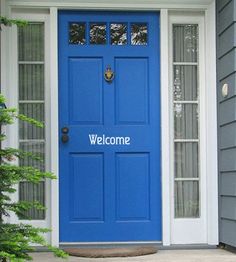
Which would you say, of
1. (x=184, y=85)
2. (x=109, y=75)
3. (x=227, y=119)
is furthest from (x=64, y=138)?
(x=227, y=119)

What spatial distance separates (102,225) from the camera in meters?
4.87

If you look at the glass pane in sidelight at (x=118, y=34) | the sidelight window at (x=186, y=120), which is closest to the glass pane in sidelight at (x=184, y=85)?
the sidelight window at (x=186, y=120)

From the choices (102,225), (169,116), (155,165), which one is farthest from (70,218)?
(169,116)

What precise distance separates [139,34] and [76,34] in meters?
0.53

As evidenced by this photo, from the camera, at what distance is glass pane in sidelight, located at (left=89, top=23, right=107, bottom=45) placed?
16.3ft

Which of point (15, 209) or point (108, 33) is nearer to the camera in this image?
point (15, 209)

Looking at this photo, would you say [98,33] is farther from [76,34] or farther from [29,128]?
[29,128]

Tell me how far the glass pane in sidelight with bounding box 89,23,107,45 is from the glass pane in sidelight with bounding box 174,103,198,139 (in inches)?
32.8

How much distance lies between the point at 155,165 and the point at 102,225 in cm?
66

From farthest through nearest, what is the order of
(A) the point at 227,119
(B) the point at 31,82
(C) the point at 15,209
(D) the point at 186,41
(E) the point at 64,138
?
(D) the point at 186,41
(B) the point at 31,82
(E) the point at 64,138
(A) the point at 227,119
(C) the point at 15,209

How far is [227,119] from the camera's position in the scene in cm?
472

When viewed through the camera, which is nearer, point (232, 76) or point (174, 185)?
point (232, 76)

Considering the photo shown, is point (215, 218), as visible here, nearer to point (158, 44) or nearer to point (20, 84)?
point (158, 44)

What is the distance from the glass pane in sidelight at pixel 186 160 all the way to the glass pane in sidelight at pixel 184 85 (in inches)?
15.8
